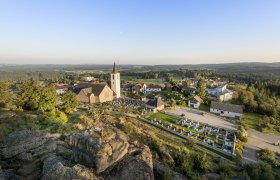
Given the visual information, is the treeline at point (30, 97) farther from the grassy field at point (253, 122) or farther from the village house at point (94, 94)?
the grassy field at point (253, 122)

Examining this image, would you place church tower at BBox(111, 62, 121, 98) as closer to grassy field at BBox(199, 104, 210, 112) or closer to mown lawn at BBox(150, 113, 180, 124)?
mown lawn at BBox(150, 113, 180, 124)

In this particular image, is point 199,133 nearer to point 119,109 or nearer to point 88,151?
point 119,109

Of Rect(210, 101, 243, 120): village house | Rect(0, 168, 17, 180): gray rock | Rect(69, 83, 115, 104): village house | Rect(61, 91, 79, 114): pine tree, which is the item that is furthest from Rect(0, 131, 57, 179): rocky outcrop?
Rect(210, 101, 243, 120): village house

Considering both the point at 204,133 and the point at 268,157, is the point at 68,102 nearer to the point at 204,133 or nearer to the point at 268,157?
the point at 204,133

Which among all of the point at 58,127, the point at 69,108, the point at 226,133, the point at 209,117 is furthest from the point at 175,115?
the point at 58,127

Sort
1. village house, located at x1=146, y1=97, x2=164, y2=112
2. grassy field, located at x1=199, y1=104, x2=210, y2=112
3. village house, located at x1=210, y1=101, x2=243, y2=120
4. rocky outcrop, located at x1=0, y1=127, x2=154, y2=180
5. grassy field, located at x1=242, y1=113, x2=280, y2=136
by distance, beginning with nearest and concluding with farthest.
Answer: rocky outcrop, located at x1=0, y1=127, x2=154, y2=180 → grassy field, located at x1=242, y1=113, x2=280, y2=136 → village house, located at x1=146, y1=97, x2=164, y2=112 → village house, located at x1=210, y1=101, x2=243, y2=120 → grassy field, located at x1=199, y1=104, x2=210, y2=112
